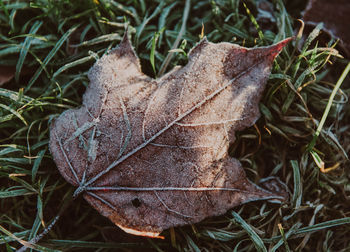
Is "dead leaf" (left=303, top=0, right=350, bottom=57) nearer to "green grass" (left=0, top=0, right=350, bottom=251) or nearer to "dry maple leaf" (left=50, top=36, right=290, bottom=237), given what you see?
"green grass" (left=0, top=0, right=350, bottom=251)

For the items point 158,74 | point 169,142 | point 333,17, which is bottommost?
point 169,142

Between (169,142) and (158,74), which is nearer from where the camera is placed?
(169,142)

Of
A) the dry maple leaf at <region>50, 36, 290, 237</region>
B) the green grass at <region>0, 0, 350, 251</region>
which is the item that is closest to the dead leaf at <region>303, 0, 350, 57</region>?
the green grass at <region>0, 0, 350, 251</region>

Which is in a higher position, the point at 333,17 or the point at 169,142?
the point at 333,17

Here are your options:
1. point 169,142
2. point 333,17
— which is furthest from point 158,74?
point 333,17

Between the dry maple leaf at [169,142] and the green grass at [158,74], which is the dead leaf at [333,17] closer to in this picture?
the green grass at [158,74]

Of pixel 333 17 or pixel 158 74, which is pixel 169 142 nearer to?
pixel 158 74

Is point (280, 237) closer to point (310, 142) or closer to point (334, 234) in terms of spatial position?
point (334, 234)

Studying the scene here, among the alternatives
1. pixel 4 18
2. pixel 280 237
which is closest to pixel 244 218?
pixel 280 237
